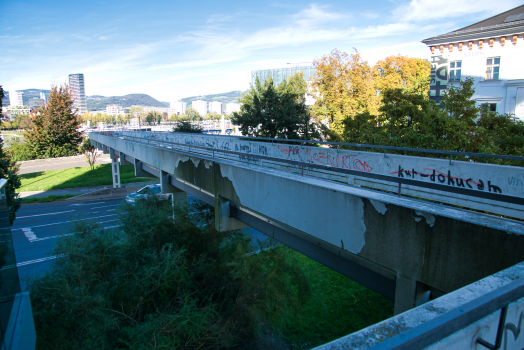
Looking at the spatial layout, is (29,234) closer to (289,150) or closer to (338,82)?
(289,150)

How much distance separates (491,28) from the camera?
70.0 ft

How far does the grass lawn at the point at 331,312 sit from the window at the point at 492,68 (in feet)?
61.2

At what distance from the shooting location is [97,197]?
2933 centimetres

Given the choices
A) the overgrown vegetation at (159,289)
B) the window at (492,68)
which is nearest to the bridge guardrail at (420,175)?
the overgrown vegetation at (159,289)

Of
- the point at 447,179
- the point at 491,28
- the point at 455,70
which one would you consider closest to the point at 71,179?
the point at 447,179

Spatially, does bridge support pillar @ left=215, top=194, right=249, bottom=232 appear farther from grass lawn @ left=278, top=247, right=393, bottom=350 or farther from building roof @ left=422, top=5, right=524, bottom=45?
building roof @ left=422, top=5, right=524, bottom=45

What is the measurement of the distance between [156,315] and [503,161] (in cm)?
1238

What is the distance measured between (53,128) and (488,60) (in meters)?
62.8

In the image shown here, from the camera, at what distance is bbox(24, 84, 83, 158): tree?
5488cm

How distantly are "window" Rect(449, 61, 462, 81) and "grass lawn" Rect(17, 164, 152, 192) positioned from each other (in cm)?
3212

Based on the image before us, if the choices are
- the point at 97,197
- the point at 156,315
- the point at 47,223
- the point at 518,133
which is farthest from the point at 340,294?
the point at 97,197

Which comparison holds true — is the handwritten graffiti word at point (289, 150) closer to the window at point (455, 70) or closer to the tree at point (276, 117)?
the tree at point (276, 117)

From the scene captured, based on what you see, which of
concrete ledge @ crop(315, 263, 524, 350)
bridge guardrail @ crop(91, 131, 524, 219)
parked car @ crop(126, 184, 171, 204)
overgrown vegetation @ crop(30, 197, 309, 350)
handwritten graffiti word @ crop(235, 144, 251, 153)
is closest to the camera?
concrete ledge @ crop(315, 263, 524, 350)

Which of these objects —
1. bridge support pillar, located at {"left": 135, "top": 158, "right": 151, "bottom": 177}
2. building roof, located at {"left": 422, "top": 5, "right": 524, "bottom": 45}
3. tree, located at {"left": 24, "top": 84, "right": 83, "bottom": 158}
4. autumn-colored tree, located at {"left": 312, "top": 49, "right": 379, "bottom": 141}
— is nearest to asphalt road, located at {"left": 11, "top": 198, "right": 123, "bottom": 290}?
bridge support pillar, located at {"left": 135, "top": 158, "right": 151, "bottom": 177}
